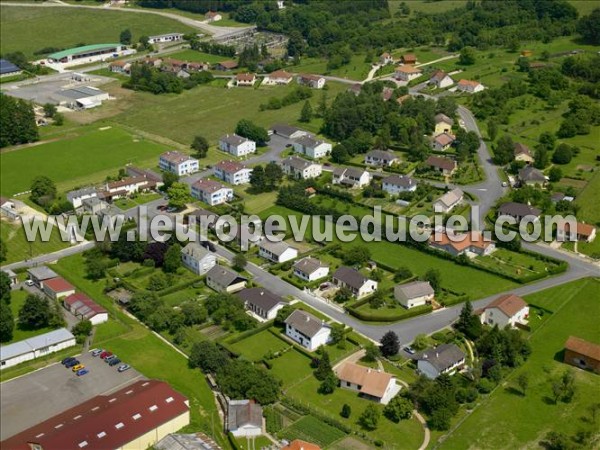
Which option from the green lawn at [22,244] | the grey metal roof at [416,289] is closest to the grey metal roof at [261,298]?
the grey metal roof at [416,289]

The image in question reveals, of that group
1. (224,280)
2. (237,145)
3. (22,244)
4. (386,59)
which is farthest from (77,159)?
(386,59)

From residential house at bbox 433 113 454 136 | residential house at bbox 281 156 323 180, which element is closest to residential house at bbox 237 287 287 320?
residential house at bbox 281 156 323 180

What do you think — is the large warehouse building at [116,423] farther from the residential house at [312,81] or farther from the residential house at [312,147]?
the residential house at [312,81]

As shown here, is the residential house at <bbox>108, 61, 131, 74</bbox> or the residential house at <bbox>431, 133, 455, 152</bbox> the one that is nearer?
the residential house at <bbox>431, 133, 455, 152</bbox>

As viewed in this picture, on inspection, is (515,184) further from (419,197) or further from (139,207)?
(139,207)

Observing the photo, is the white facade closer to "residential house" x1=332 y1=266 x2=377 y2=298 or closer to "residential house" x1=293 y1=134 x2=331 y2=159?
"residential house" x1=332 y1=266 x2=377 y2=298

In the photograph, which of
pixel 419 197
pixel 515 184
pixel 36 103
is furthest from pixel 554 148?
pixel 36 103

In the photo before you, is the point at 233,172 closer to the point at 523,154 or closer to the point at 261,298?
the point at 261,298
